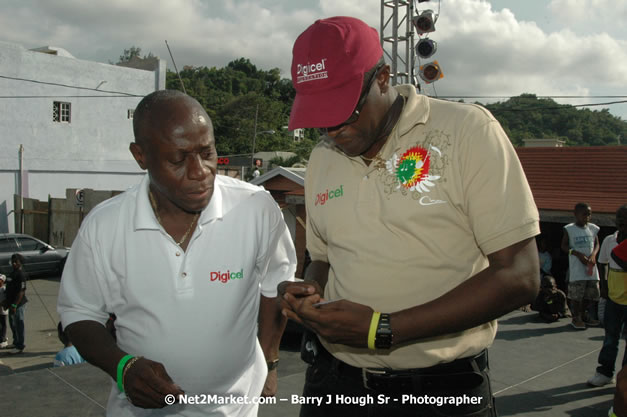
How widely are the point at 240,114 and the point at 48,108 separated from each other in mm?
40888

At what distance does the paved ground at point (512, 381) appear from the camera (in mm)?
4352

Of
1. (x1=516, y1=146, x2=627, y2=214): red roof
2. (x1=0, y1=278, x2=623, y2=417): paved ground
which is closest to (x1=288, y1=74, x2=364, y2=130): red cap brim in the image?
(x1=0, y1=278, x2=623, y2=417): paved ground

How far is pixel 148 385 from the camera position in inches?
71.3

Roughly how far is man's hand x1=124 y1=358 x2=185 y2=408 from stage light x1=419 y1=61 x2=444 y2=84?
11046mm

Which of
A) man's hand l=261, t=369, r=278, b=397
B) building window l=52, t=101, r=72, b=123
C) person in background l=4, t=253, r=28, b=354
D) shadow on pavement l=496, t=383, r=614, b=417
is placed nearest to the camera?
man's hand l=261, t=369, r=278, b=397

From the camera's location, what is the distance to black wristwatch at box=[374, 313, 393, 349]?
63.4 inches

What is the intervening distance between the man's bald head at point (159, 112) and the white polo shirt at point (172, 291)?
0.27 m

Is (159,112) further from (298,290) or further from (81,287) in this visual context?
(298,290)

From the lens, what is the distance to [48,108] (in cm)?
2581

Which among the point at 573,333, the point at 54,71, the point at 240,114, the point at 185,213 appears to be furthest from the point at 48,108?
the point at 240,114

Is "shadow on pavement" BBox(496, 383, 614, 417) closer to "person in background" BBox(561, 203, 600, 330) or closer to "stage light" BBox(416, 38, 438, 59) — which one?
"person in background" BBox(561, 203, 600, 330)

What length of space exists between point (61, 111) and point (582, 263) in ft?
84.2

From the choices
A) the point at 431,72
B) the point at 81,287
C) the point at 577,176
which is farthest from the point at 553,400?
the point at 577,176

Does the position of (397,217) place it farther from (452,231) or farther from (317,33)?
(317,33)
